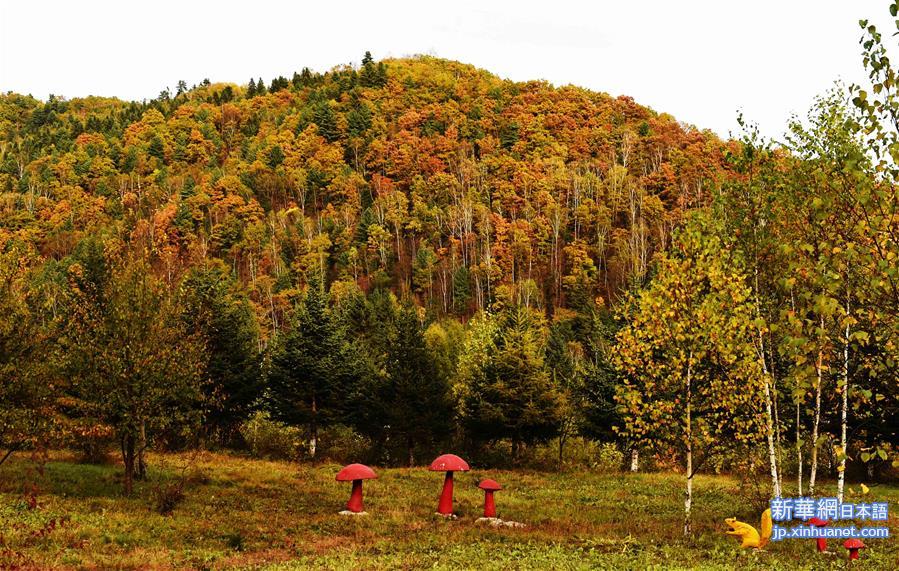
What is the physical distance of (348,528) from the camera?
22.3 metres

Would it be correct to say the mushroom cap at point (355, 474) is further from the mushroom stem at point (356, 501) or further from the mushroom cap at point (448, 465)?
the mushroom cap at point (448, 465)

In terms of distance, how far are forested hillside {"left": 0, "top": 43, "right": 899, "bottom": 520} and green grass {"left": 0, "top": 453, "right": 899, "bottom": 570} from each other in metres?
2.83

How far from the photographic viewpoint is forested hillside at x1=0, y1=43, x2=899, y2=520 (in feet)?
62.7

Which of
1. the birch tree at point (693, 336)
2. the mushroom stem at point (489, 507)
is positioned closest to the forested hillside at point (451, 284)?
the birch tree at point (693, 336)

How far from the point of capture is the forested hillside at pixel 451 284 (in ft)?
62.7

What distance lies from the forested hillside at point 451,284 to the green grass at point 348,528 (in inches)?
111

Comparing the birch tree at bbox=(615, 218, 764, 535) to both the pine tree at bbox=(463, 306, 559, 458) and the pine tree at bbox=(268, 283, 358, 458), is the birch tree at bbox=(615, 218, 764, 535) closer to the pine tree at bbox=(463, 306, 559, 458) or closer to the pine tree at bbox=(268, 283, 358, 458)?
the pine tree at bbox=(463, 306, 559, 458)

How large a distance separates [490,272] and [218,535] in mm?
92522

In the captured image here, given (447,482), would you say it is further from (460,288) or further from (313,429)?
(460,288)

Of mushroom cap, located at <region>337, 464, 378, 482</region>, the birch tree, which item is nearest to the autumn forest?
the birch tree

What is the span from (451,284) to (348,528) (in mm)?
92628

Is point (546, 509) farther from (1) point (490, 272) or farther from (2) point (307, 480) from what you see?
(1) point (490, 272)

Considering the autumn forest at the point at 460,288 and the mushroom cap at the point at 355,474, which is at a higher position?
the autumn forest at the point at 460,288

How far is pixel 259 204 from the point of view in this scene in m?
142
